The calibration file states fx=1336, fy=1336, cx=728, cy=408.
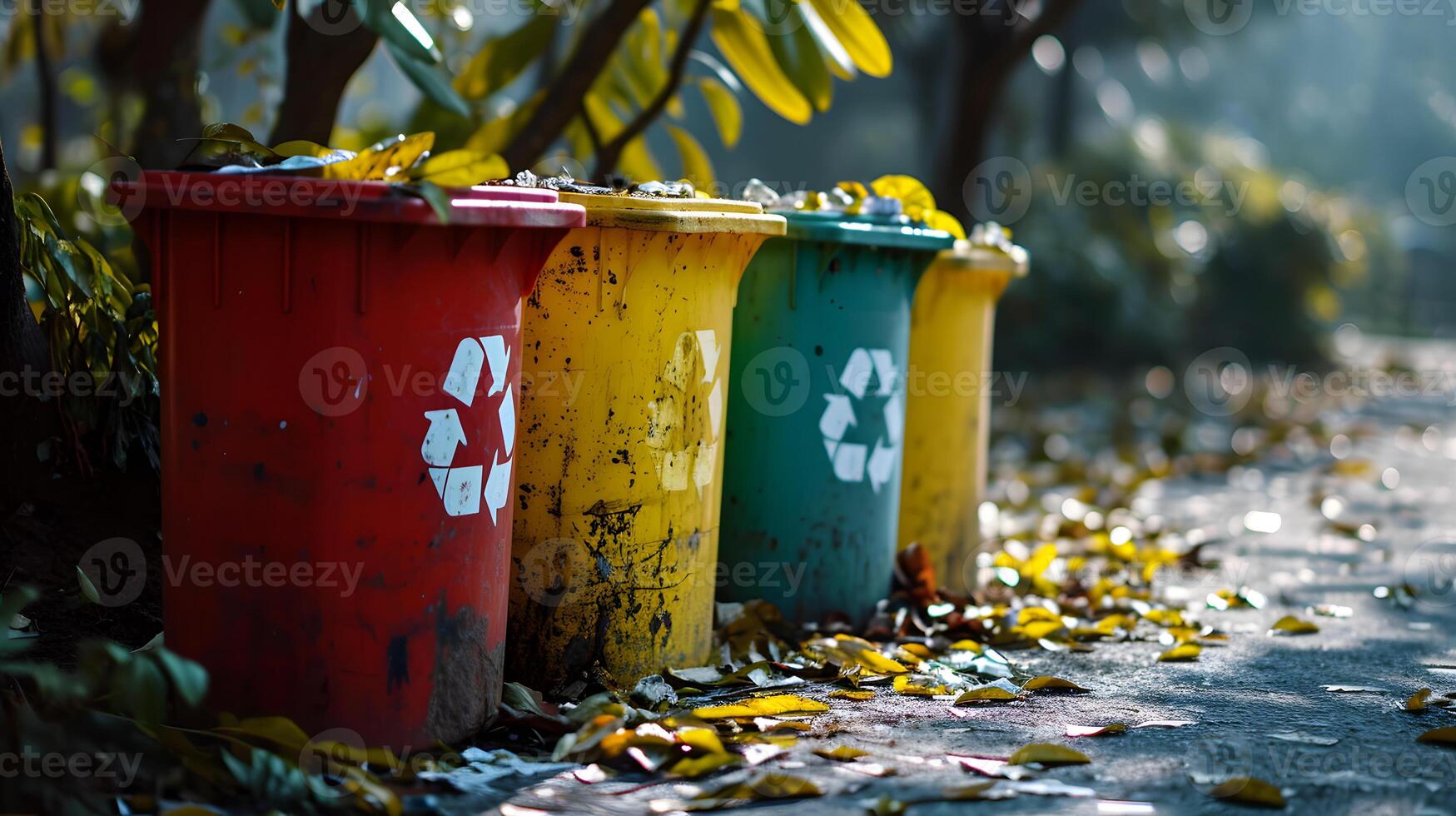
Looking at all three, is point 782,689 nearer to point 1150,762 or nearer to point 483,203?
point 1150,762

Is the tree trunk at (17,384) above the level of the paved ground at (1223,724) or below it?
above

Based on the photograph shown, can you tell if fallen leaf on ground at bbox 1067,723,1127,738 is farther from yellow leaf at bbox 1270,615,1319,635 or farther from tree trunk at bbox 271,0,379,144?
tree trunk at bbox 271,0,379,144

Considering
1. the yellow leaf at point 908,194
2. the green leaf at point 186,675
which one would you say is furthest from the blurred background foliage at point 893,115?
the green leaf at point 186,675

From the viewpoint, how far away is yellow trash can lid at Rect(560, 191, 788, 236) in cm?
292

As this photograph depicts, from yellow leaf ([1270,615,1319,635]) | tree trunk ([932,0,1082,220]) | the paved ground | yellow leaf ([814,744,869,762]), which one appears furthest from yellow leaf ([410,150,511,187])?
tree trunk ([932,0,1082,220])

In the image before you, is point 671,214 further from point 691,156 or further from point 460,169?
point 691,156

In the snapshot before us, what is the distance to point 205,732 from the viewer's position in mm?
2381

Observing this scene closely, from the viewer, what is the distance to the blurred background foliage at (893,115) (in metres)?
4.64

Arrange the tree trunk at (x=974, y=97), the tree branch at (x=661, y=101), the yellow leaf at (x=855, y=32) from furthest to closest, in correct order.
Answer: the tree trunk at (x=974, y=97), the tree branch at (x=661, y=101), the yellow leaf at (x=855, y=32)

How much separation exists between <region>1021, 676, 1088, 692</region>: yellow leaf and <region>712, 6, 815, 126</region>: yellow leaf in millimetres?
2298

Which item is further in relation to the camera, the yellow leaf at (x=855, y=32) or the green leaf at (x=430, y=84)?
the yellow leaf at (x=855, y=32)

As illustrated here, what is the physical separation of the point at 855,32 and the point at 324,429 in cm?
278

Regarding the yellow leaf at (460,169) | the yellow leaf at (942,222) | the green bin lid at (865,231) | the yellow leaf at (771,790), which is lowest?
the yellow leaf at (771,790)

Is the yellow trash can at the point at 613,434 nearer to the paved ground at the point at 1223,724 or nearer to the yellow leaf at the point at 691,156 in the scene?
the paved ground at the point at 1223,724
